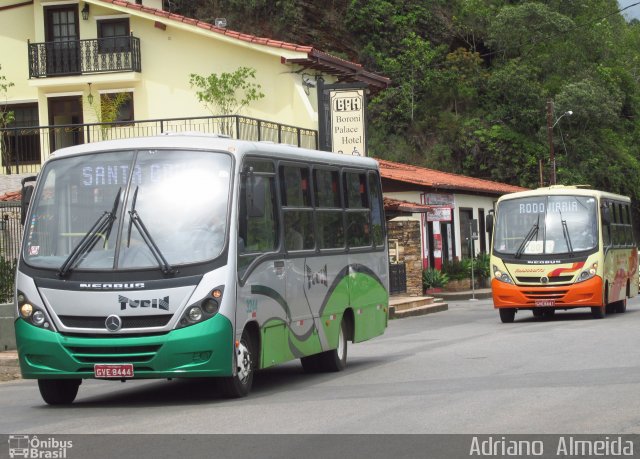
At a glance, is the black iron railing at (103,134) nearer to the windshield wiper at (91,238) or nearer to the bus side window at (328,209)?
the bus side window at (328,209)

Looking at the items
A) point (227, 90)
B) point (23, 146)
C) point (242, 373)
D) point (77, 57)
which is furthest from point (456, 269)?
point (242, 373)

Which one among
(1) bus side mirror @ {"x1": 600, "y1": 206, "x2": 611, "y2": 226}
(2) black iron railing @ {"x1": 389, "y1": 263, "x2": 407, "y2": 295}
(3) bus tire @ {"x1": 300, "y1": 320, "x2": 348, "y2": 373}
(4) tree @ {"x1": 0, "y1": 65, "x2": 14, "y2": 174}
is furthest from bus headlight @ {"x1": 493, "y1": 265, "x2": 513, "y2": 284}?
(4) tree @ {"x1": 0, "y1": 65, "x2": 14, "y2": 174}

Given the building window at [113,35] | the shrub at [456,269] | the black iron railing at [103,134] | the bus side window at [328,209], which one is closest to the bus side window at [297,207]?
the bus side window at [328,209]

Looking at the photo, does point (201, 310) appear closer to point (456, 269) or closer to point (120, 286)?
point (120, 286)

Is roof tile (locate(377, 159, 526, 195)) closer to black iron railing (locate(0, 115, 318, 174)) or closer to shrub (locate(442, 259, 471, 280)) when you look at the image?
shrub (locate(442, 259, 471, 280))

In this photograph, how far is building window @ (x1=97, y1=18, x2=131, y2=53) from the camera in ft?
136

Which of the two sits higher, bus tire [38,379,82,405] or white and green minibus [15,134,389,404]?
white and green minibus [15,134,389,404]

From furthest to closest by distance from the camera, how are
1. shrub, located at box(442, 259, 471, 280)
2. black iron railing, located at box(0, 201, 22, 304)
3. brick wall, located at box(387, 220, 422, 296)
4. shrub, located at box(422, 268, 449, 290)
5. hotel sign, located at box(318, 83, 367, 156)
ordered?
shrub, located at box(442, 259, 471, 280), shrub, located at box(422, 268, 449, 290), brick wall, located at box(387, 220, 422, 296), hotel sign, located at box(318, 83, 367, 156), black iron railing, located at box(0, 201, 22, 304)

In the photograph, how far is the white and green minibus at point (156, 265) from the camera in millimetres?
12578

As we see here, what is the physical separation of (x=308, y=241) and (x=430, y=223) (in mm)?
33306

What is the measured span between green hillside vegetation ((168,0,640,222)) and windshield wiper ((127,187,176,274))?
4735cm

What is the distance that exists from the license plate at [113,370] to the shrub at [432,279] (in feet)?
111

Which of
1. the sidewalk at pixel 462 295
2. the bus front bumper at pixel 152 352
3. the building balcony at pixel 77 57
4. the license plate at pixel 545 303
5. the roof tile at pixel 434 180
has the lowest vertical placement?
the sidewalk at pixel 462 295

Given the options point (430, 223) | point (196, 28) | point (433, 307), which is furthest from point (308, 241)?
point (430, 223)
